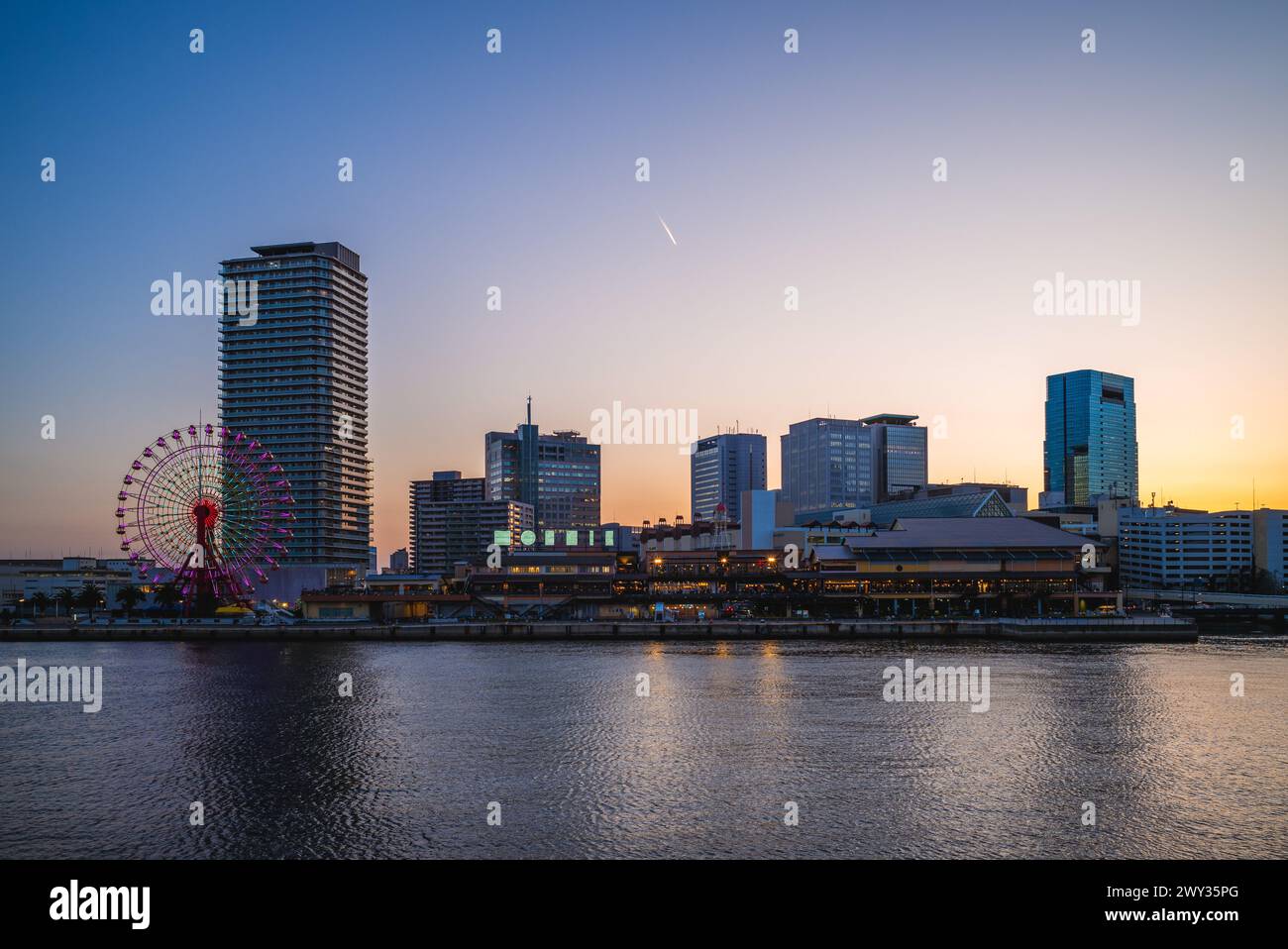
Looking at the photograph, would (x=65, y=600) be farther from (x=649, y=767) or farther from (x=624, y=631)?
(x=649, y=767)

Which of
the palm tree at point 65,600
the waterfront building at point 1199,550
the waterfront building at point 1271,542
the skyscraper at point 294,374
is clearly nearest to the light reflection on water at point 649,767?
the palm tree at point 65,600

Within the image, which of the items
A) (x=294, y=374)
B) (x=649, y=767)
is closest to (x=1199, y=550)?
(x=294, y=374)

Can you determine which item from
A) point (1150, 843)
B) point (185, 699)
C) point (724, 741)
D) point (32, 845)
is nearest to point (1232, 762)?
point (1150, 843)

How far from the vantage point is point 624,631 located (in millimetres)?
113562

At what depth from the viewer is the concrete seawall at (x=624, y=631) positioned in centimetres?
10650

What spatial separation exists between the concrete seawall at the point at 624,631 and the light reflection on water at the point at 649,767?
117 ft

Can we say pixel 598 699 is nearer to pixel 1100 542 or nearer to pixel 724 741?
pixel 724 741

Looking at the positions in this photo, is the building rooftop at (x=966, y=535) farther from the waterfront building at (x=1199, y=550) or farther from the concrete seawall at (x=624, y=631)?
the waterfront building at (x=1199, y=550)

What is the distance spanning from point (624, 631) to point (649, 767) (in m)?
74.6

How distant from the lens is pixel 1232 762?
40938 mm

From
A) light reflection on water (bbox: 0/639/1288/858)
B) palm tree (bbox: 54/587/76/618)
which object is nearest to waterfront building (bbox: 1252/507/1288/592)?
light reflection on water (bbox: 0/639/1288/858)
